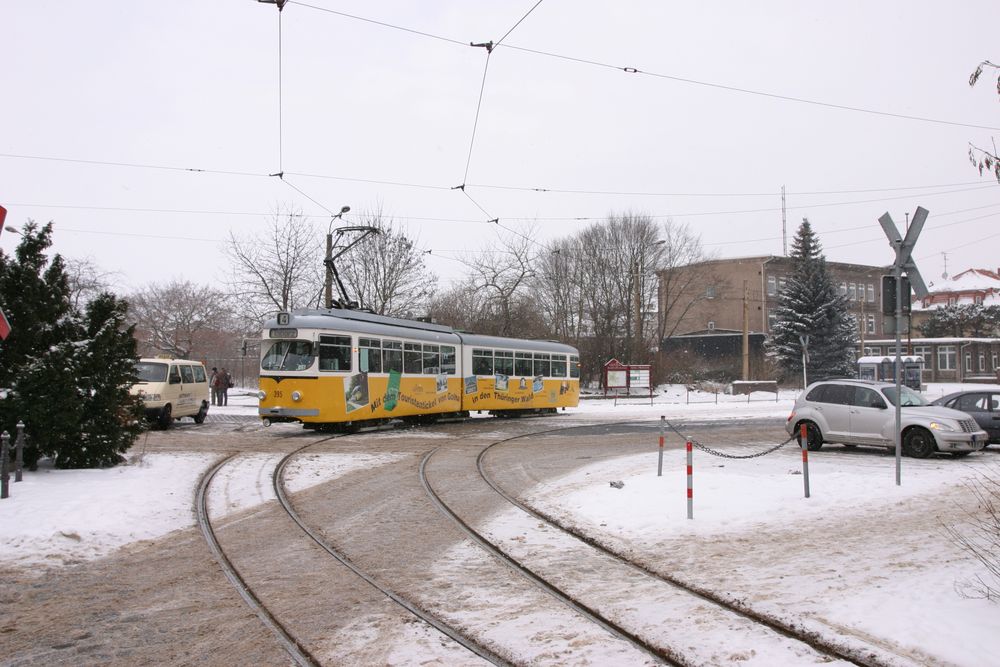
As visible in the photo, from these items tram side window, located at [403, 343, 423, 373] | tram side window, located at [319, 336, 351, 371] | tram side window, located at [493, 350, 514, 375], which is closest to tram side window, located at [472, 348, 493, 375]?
tram side window, located at [493, 350, 514, 375]

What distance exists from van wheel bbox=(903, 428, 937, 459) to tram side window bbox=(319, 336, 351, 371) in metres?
13.1

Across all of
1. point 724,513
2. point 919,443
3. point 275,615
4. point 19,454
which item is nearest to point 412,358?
point 919,443

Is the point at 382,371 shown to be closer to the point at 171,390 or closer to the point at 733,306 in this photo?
the point at 171,390

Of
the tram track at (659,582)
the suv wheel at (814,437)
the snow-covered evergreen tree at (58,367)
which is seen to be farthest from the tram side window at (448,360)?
the tram track at (659,582)

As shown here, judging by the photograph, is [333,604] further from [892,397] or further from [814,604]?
[892,397]

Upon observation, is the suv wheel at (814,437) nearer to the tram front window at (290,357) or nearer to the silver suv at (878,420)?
the silver suv at (878,420)

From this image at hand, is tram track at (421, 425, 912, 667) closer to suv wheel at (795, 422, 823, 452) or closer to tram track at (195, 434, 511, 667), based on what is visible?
tram track at (195, 434, 511, 667)

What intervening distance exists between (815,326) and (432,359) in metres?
39.8

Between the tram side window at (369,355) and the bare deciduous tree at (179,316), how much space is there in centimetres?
3886

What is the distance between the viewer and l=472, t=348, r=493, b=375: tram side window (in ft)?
91.8

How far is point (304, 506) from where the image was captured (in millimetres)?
10586

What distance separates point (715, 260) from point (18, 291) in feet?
181

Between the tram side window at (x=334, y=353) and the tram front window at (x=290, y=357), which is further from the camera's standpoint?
the tram side window at (x=334, y=353)

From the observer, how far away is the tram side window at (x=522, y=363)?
30172 mm
